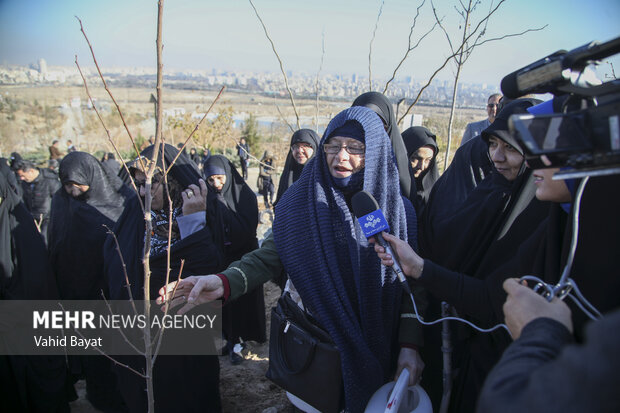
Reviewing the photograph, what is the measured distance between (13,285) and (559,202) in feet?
11.5

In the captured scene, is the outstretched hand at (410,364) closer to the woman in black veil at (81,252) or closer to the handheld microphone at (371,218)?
the handheld microphone at (371,218)

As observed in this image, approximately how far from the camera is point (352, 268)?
1.73m

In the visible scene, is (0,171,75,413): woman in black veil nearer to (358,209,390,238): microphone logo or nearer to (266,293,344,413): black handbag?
(266,293,344,413): black handbag

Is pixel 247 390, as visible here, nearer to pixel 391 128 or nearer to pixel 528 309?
pixel 391 128

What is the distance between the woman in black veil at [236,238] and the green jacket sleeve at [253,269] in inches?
58.5

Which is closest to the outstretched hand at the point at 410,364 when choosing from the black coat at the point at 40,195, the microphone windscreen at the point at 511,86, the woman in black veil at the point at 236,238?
the microphone windscreen at the point at 511,86

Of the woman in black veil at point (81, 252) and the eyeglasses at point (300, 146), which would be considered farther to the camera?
the eyeglasses at point (300, 146)

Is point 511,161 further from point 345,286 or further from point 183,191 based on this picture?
point 183,191

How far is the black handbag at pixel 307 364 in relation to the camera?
162cm

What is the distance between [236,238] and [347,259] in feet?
8.05

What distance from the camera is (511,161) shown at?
1.86 m

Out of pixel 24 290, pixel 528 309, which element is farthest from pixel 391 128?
pixel 24 290

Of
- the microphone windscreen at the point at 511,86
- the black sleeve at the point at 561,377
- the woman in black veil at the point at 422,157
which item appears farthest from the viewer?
the woman in black veil at the point at 422,157

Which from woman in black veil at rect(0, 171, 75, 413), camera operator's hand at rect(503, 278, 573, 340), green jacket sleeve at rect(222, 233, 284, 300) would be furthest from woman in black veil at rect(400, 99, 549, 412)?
woman in black veil at rect(0, 171, 75, 413)
